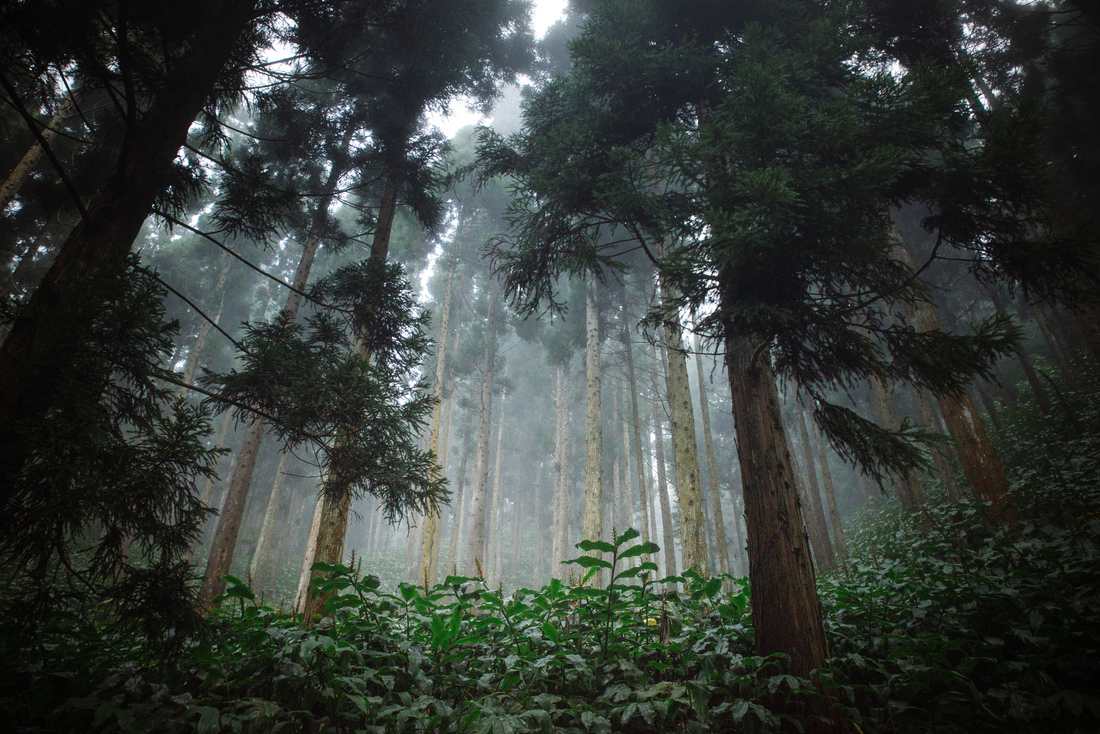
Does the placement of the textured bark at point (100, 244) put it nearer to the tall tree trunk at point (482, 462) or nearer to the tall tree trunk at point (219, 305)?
the tall tree trunk at point (482, 462)

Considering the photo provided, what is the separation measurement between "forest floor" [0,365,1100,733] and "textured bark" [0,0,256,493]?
1289mm

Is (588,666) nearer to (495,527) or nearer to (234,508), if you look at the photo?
(234,508)

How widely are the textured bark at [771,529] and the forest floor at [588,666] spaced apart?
0.25 meters

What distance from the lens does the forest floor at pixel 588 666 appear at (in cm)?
212

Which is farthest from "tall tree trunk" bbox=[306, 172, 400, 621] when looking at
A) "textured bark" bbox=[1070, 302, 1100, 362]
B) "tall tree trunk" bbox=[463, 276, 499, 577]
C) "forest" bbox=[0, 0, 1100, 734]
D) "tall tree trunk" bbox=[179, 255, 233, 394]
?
"tall tree trunk" bbox=[179, 255, 233, 394]

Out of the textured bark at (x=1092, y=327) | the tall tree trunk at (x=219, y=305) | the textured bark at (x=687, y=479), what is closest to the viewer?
the textured bark at (x=1092, y=327)

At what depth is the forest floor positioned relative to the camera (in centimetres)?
212

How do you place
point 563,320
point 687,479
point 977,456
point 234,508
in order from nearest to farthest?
point 563,320, point 977,456, point 687,479, point 234,508

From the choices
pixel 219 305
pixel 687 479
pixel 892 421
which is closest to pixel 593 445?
pixel 687 479

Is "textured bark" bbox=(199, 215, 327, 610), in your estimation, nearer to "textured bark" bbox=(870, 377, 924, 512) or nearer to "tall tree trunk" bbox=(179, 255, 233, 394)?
"tall tree trunk" bbox=(179, 255, 233, 394)

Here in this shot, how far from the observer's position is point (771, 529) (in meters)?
3.49

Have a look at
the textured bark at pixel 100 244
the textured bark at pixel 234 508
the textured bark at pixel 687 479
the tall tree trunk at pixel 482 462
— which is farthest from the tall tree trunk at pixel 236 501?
the textured bark at pixel 687 479

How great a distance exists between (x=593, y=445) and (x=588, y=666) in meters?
8.47

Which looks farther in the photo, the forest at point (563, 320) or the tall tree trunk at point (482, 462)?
the tall tree trunk at point (482, 462)
